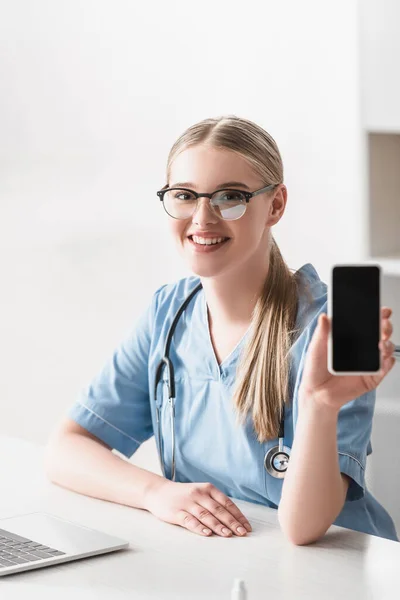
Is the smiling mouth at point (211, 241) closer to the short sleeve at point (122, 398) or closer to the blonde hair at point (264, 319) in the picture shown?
the blonde hair at point (264, 319)

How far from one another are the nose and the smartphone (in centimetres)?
48

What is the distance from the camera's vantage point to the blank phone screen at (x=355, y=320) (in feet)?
4.01

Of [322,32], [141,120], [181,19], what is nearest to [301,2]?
[322,32]

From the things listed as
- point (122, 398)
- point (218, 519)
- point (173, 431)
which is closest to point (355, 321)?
point (218, 519)

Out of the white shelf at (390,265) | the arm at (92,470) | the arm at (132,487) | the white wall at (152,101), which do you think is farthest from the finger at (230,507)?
the white wall at (152,101)

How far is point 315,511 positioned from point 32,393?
8.13 feet

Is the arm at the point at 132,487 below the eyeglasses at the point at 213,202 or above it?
below

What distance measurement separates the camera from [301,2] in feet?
9.92

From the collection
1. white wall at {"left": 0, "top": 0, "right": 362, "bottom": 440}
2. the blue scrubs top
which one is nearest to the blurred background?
white wall at {"left": 0, "top": 0, "right": 362, "bottom": 440}

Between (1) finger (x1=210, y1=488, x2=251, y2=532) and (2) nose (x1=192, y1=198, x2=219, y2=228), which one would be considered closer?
→ (1) finger (x1=210, y1=488, x2=251, y2=532)

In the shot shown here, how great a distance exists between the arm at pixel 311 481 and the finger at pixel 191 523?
0.37ft

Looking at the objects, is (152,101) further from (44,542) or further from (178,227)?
(44,542)

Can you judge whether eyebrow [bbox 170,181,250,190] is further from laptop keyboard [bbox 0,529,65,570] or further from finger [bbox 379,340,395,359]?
laptop keyboard [bbox 0,529,65,570]

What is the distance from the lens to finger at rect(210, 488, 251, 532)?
1.52 metres
